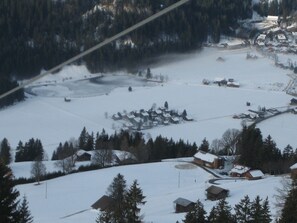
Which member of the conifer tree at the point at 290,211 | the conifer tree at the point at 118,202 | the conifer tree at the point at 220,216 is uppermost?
the conifer tree at the point at 290,211

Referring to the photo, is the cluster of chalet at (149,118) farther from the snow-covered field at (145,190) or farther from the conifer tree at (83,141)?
the snow-covered field at (145,190)

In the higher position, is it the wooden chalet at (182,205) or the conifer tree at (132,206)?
the conifer tree at (132,206)

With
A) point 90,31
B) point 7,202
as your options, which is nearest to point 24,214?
point 7,202

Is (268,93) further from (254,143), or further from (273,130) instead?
(254,143)

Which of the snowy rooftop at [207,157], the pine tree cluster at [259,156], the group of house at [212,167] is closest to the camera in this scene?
the group of house at [212,167]

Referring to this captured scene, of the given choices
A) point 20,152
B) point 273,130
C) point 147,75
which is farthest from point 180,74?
point 20,152

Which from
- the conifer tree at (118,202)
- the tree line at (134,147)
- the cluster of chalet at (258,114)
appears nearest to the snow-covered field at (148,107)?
the cluster of chalet at (258,114)
